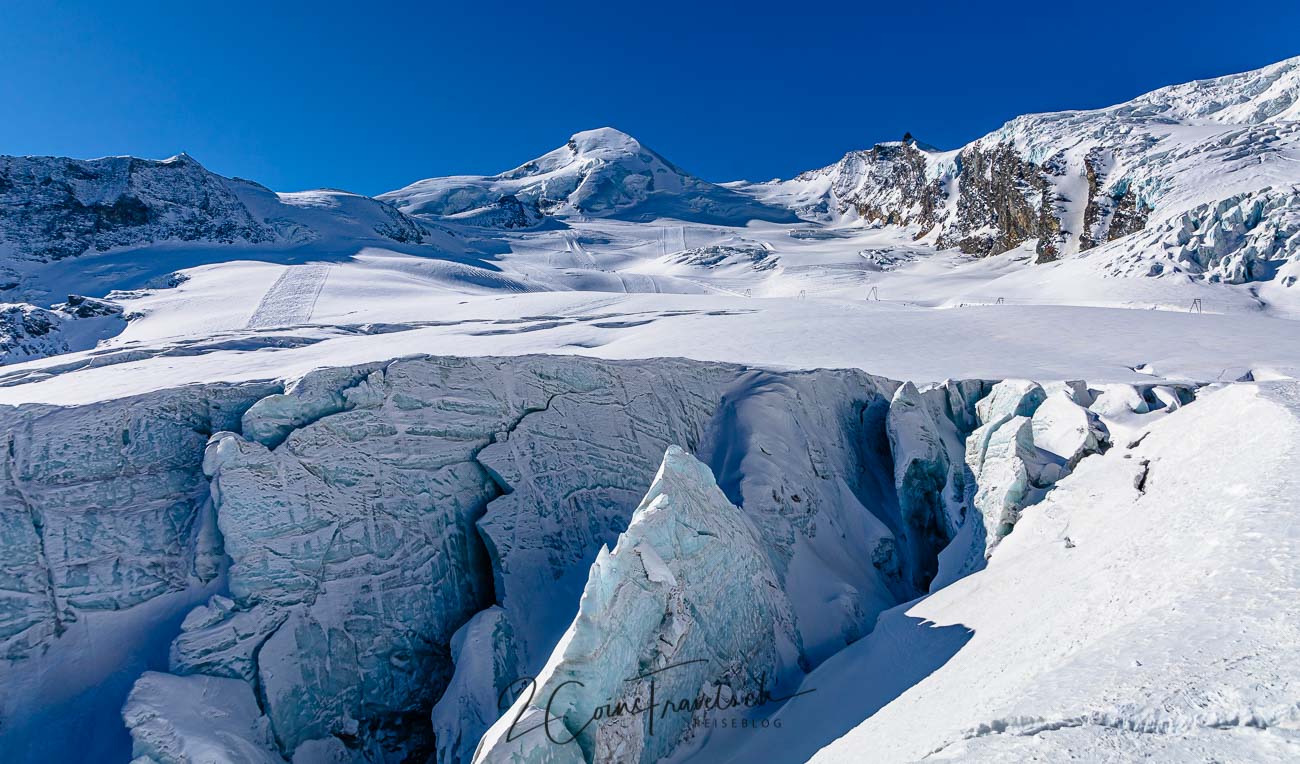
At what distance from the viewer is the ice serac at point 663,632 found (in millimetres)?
4750

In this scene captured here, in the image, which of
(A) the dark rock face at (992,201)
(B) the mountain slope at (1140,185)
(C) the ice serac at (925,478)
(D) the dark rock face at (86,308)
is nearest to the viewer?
(C) the ice serac at (925,478)

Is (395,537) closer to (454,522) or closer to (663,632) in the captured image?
(454,522)

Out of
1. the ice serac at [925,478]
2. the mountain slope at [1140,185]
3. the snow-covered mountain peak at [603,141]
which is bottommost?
the ice serac at [925,478]

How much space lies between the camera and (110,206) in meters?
42.3

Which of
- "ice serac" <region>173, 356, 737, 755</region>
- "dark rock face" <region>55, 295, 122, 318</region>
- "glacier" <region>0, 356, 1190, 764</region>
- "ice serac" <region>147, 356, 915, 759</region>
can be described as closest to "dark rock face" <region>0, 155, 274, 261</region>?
"dark rock face" <region>55, 295, 122, 318</region>

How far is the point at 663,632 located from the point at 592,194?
90.9 meters

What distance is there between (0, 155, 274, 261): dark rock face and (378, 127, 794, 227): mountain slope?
31.9 metres

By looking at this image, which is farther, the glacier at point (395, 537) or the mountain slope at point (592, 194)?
the mountain slope at point (592, 194)

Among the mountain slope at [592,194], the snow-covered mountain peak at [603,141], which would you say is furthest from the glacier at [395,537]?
the snow-covered mountain peak at [603,141]

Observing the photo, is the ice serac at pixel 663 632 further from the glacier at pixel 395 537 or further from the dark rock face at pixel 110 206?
the dark rock face at pixel 110 206

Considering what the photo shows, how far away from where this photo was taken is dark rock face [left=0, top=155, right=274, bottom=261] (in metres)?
39.3

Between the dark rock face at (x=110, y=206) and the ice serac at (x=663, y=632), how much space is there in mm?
48565

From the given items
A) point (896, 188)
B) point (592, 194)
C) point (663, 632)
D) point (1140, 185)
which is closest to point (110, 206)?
point (663, 632)

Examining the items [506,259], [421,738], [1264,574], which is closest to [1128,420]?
[1264,574]
